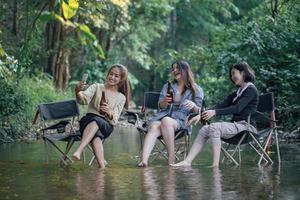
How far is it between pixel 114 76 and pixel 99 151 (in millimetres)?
1032

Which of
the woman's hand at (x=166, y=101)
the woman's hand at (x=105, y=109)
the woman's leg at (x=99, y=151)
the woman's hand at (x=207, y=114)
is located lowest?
the woman's leg at (x=99, y=151)

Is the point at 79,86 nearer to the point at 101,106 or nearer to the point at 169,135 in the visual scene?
the point at 101,106

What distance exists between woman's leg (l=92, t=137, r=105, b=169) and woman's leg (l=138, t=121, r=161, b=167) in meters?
0.48

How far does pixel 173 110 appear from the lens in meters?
9.20

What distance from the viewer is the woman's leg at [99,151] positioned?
8.48m

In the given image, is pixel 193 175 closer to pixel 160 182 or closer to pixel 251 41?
pixel 160 182

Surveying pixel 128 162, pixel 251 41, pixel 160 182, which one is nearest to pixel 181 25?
pixel 251 41

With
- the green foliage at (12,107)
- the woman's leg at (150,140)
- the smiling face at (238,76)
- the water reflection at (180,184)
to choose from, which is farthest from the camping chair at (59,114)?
the green foliage at (12,107)

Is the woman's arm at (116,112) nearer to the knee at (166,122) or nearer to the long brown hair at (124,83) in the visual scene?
the long brown hair at (124,83)

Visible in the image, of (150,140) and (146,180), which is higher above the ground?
(150,140)

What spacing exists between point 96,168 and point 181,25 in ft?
101

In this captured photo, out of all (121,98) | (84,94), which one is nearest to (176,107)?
(121,98)

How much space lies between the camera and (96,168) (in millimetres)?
8484

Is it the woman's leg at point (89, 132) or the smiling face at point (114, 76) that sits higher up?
the smiling face at point (114, 76)
